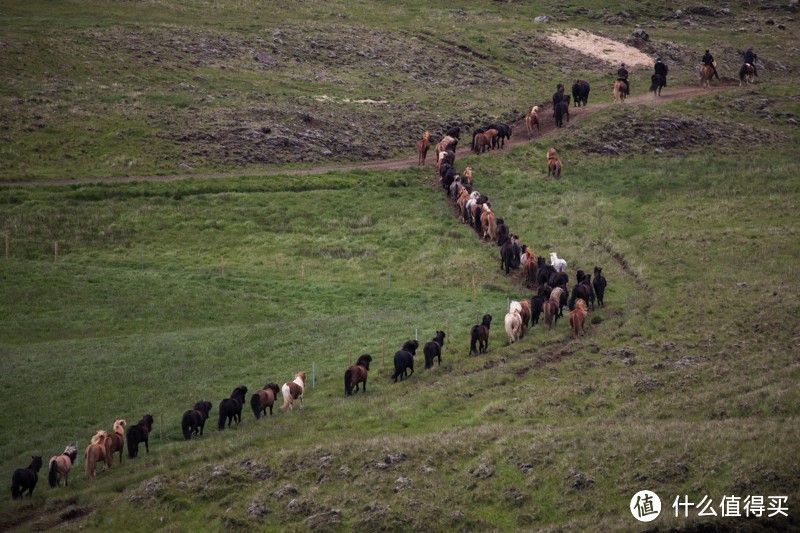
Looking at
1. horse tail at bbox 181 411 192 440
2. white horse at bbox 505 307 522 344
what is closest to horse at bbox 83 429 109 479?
horse tail at bbox 181 411 192 440

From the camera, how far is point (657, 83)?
66.0 m

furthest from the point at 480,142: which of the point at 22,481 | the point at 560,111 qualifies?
the point at 22,481

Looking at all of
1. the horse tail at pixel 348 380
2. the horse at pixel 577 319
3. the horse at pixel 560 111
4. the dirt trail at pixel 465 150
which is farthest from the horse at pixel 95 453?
the horse at pixel 560 111

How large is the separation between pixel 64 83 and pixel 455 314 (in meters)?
37.8

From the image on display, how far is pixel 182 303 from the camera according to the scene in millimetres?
40312

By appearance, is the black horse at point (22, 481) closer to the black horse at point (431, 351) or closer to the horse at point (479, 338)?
the black horse at point (431, 351)

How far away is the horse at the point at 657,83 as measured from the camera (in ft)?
216

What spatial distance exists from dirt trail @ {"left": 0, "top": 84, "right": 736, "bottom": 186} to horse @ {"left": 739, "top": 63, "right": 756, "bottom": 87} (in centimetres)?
89

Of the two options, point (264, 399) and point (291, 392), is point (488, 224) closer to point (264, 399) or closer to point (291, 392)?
point (291, 392)

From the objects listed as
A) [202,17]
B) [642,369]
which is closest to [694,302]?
[642,369]

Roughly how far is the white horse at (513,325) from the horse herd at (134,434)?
744 centimetres

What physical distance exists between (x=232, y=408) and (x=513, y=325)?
416 inches

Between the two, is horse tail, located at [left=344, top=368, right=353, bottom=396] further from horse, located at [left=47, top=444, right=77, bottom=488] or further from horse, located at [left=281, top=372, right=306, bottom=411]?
horse, located at [left=47, top=444, right=77, bottom=488]

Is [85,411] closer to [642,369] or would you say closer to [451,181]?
[642,369]
